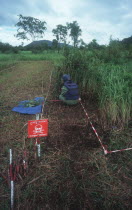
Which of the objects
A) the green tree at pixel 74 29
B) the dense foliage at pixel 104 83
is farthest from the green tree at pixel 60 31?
the dense foliage at pixel 104 83

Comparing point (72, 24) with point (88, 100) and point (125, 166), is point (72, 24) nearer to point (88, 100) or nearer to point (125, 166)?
point (88, 100)

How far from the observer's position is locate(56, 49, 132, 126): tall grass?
2361 mm

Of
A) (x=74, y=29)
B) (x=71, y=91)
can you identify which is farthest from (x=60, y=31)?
(x=71, y=91)

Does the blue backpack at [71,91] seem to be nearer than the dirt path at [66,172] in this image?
No

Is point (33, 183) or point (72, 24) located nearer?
point (33, 183)

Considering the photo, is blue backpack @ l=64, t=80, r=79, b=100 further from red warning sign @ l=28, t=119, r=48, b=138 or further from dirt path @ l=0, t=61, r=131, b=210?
red warning sign @ l=28, t=119, r=48, b=138

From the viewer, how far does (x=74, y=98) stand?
3074 millimetres

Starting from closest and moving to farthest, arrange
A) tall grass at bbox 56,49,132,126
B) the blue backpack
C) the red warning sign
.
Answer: the red warning sign → tall grass at bbox 56,49,132,126 → the blue backpack

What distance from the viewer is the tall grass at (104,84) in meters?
2.36

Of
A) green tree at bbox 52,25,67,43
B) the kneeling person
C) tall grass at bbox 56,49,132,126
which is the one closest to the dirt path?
tall grass at bbox 56,49,132,126

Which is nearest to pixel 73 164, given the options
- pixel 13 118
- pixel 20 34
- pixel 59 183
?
pixel 59 183

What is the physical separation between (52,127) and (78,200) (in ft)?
4.08

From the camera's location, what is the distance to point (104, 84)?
2.89 meters

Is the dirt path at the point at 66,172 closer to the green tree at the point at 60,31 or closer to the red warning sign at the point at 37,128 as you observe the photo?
→ the red warning sign at the point at 37,128
